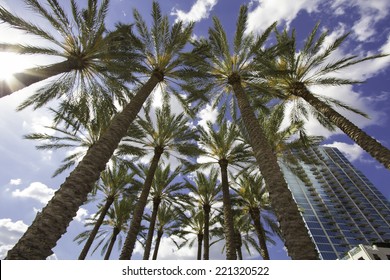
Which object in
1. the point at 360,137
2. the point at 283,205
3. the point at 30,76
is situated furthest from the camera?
the point at 360,137

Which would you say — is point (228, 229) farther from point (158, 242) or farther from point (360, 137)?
point (158, 242)

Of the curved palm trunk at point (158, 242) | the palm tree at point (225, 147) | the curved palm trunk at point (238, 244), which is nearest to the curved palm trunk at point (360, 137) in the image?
the palm tree at point (225, 147)

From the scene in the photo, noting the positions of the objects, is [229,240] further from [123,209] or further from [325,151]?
[325,151]

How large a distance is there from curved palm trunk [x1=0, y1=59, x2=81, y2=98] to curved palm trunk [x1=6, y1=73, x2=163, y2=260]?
148 inches

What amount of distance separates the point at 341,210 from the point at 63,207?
12150 centimetres

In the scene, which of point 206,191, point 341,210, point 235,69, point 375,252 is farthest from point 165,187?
point 341,210

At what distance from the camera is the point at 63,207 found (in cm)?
540

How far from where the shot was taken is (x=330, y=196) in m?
112

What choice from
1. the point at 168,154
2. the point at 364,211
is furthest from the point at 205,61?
the point at 364,211

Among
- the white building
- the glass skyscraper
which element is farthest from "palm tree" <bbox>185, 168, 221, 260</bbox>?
the glass skyscraper

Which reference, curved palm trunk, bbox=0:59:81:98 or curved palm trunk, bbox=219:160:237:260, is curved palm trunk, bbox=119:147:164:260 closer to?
curved palm trunk, bbox=219:160:237:260

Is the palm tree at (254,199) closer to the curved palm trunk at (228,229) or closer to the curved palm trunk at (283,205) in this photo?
the curved palm trunk at (228,229)

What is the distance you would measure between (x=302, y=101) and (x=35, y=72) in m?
13.7

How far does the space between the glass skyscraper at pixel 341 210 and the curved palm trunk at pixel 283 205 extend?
8624 centimetres
